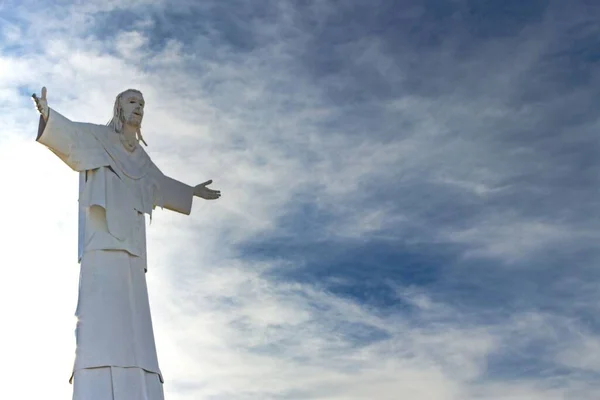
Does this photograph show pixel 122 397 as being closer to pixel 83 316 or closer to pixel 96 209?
pixel 83 316

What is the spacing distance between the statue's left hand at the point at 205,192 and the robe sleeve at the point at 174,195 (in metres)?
0.17

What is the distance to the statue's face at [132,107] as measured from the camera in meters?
16.5

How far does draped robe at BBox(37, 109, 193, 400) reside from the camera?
14.3 meters

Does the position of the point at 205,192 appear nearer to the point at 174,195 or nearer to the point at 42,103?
the point at 174,195

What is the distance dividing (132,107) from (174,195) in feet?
7.17

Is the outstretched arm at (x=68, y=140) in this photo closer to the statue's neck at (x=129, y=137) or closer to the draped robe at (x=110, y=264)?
the draped robe at (x=110, y=264)

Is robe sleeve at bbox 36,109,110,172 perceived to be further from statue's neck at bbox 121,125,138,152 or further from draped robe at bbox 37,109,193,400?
statue's neck at bbox 121,125,138,152

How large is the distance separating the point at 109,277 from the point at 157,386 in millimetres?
2170

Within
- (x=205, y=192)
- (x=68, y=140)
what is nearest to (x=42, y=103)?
(x=68, y=140)

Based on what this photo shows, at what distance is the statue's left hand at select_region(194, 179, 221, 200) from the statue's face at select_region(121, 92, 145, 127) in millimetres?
2289

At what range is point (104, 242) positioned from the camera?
15.4 m

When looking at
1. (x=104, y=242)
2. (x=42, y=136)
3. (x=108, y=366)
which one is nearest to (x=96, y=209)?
(x=104, y=242)

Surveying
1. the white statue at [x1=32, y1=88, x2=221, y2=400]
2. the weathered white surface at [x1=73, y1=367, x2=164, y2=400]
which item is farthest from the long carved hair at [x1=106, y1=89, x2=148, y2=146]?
the weathered white surface at [x1=73, y1=367, x2=164, y2=400]

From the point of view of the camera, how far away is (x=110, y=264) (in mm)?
Result: 15312
